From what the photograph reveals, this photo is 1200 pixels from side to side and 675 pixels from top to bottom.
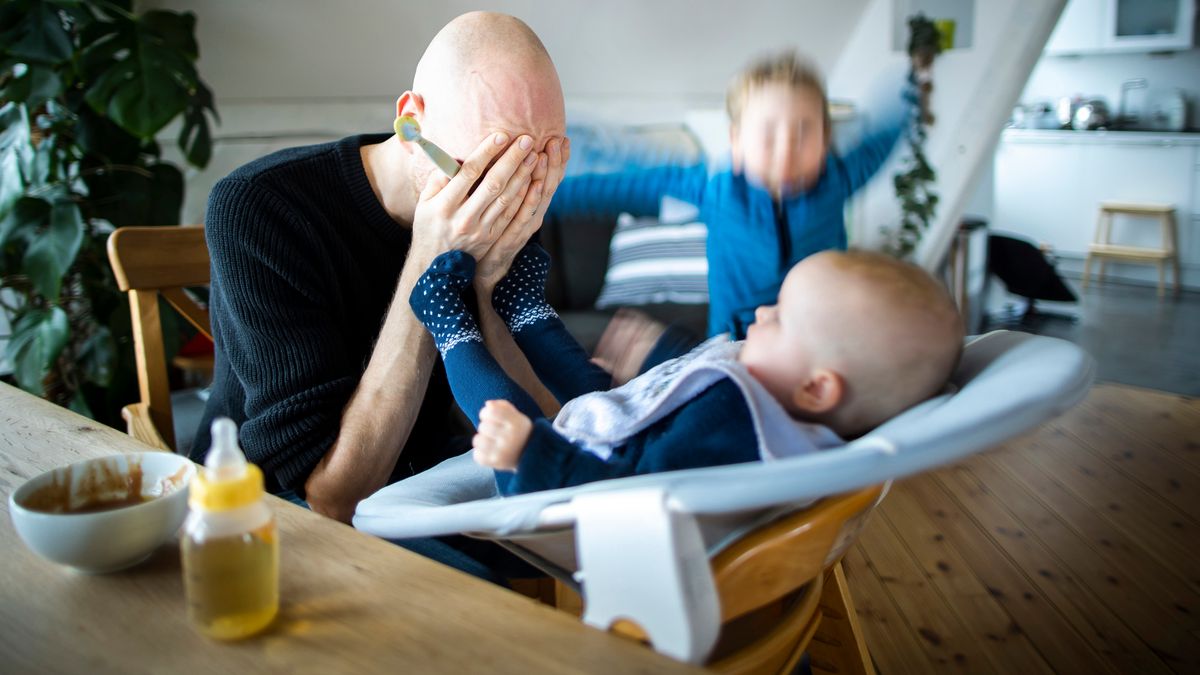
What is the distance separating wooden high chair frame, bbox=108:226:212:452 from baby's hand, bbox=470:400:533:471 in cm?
85

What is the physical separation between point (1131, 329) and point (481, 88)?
15.4ft

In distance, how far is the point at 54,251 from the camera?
2.24 m

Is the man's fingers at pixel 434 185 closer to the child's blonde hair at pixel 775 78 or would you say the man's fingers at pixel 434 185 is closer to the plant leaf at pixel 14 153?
the child's blonde hair at pixel 775 78

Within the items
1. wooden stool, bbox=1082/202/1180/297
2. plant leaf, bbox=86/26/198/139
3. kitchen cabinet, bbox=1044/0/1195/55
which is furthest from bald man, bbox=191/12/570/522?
wooden stool, bbox=1082/202/1180/297

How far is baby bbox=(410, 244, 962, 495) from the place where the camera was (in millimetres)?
810

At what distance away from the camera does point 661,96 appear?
388 centimetres

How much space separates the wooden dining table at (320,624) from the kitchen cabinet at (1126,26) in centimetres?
606

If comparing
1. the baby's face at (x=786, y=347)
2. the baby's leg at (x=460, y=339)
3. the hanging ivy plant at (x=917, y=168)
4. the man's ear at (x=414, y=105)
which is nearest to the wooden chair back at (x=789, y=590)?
the baby's face at (x=786, y=347)

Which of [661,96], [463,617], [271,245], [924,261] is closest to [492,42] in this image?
[271,245]

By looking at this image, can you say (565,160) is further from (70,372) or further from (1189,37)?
(1189,37)

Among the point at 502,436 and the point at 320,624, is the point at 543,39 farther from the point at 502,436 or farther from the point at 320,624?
the point at 320,624

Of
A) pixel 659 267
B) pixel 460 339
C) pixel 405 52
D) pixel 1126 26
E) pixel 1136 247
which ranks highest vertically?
pixel 1126 26

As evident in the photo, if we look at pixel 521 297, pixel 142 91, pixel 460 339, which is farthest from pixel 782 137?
pixel 142 91

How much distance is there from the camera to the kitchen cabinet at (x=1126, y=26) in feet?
18.5
